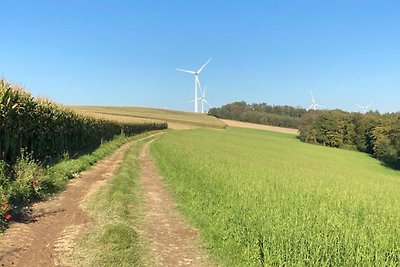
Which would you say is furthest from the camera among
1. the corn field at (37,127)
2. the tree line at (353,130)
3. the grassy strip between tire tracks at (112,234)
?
the tree line at (353,130)

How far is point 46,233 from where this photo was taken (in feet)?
34.3

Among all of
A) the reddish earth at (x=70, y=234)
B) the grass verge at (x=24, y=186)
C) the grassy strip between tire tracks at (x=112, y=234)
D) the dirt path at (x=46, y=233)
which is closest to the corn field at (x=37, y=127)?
the grass verge at (x=24, y=186)

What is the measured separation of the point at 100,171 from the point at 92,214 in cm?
1115

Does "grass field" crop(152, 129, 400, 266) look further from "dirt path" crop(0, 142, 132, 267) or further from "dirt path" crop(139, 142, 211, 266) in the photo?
"dirt path" crop(0, 142, 132, 267)

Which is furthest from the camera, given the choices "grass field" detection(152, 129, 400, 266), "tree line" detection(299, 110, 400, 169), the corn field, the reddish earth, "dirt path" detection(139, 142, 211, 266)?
"tree line" detection(299, 110, 400, 169)

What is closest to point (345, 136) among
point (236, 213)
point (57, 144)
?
point (57, 144)

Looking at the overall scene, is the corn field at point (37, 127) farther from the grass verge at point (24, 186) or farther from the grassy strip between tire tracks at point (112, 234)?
the grassy strip between tire tracks at point (112, 234)

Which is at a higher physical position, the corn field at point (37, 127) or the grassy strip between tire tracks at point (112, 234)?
the corn field at point (37, 127)

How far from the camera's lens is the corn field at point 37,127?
16.6 metres

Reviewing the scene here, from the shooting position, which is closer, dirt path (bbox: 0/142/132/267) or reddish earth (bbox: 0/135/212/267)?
dirt path (bbox: 0/142/132/267)

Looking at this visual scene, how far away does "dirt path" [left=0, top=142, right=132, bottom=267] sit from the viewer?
28.1 feet

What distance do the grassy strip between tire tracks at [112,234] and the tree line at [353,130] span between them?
241 feet

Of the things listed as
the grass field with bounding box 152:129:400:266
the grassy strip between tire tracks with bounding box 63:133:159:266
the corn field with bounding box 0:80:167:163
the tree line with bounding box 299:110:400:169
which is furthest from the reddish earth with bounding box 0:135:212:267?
the tree line with bounding box 299:110:400:169

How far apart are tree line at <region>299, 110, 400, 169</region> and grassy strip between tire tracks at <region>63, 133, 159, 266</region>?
241 ft
